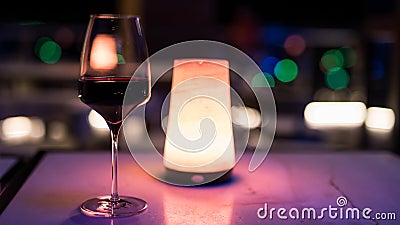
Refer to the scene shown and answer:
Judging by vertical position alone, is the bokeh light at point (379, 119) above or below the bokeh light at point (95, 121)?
above

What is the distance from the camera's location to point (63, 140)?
11.1ft

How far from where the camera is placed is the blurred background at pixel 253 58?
3.24 meters

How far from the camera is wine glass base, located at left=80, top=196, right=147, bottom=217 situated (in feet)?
2.43

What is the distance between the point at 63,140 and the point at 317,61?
6.52ft

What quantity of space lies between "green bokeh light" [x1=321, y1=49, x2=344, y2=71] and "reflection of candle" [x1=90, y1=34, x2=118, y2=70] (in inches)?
136

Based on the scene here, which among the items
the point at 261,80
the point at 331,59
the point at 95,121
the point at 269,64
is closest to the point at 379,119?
the point at 261,80

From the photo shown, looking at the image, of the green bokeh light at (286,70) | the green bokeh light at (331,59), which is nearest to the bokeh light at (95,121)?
the green bokeh light at (286,70)

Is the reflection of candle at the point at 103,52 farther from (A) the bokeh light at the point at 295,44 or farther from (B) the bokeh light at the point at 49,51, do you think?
(B) the bokeh light at the point at 49,51

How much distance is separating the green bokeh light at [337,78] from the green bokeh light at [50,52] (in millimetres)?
2001

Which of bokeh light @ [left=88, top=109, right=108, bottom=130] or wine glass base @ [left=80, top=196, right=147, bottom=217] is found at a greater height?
wine glass base @ [left=80, top=196, right=147, bottom=217]

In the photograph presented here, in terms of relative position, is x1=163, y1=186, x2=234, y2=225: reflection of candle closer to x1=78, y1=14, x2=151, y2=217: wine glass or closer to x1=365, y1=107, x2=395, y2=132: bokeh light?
x1=78, y1=14, x2=151, y2=217: wine glass

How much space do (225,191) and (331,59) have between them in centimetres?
356

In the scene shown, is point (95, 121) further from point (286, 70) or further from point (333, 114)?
point (333, 114)

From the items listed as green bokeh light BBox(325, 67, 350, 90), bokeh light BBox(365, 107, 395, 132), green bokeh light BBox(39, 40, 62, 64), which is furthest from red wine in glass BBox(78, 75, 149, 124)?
green bokeh light BBox(39, 40, 62, 64)
